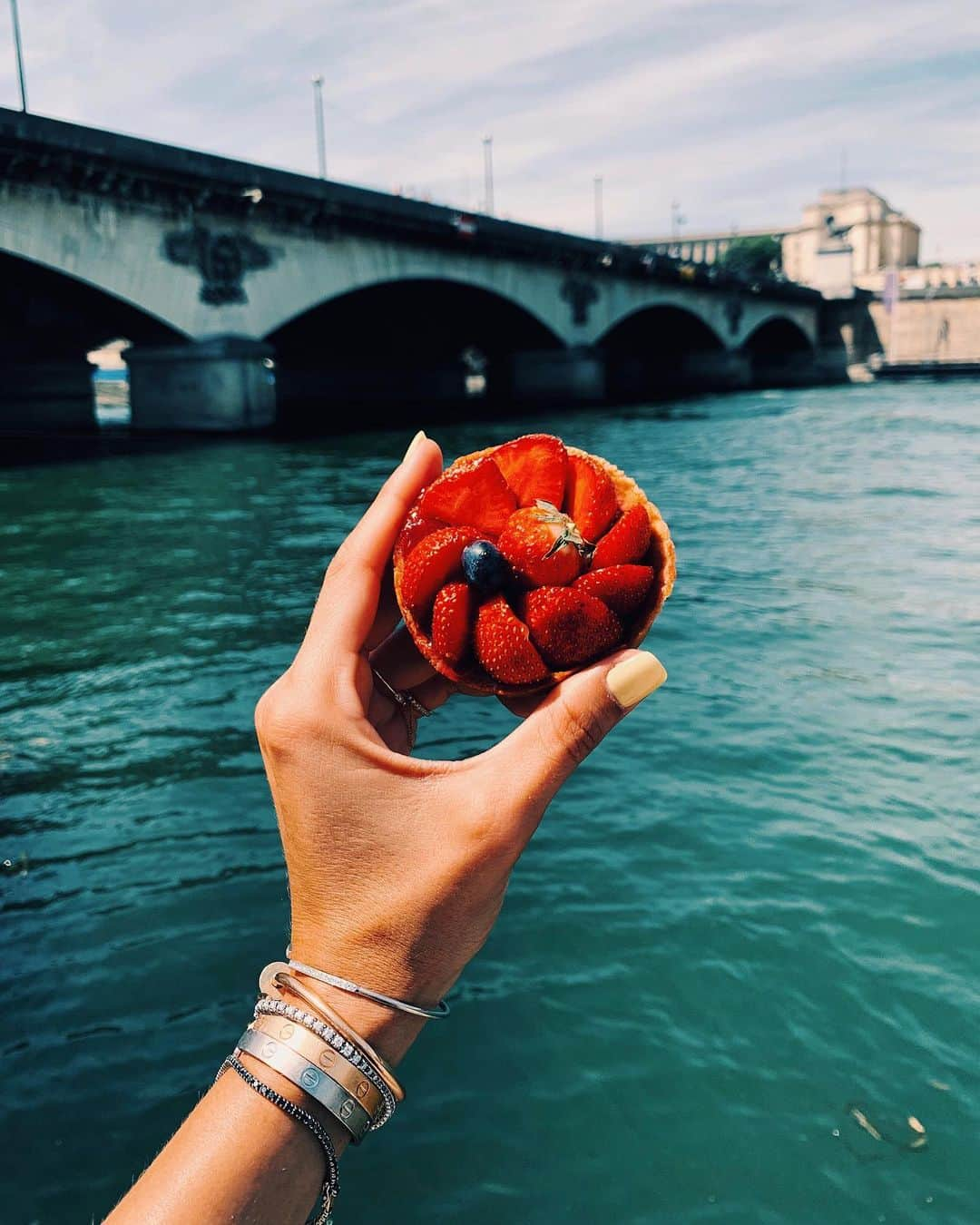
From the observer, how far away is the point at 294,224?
103ft

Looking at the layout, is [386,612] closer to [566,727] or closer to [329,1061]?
[566,727]

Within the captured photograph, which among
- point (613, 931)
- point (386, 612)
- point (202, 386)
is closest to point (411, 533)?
point (386, 612)

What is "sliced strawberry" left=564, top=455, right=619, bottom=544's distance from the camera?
2.35 m

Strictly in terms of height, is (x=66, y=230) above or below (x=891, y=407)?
above

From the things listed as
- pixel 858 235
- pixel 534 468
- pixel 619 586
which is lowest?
pixel 619 586

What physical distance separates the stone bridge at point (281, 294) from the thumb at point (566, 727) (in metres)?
25.0

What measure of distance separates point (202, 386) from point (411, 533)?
29.5 meters

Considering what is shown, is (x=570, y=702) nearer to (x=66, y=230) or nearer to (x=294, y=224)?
(x=66, y=230)

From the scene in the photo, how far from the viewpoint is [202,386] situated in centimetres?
3012

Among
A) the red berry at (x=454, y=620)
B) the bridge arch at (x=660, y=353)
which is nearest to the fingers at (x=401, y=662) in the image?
the red berry at (x=454, y=620)

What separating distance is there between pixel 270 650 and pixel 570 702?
7521 millimetres

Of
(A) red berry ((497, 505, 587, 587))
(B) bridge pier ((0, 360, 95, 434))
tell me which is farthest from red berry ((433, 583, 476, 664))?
(B) bridge pier ((0, 360, 95, 434))

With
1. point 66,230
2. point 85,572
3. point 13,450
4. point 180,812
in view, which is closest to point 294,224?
point 66,230

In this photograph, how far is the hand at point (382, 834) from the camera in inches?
65.9
